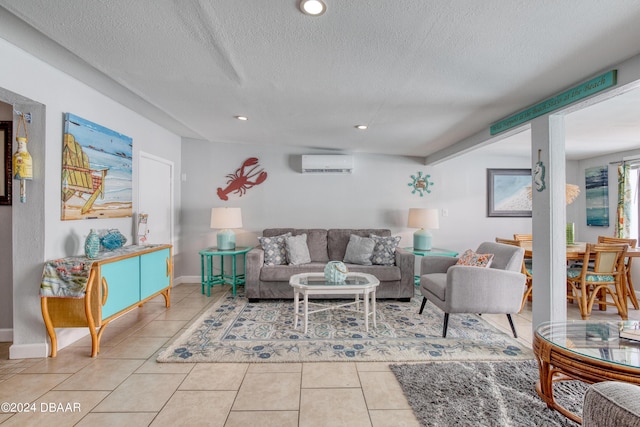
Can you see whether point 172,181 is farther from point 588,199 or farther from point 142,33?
point 588,199

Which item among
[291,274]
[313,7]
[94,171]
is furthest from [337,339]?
[94,171]

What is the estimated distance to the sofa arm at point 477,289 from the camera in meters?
2.66

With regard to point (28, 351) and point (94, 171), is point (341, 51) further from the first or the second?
point (28, 351)

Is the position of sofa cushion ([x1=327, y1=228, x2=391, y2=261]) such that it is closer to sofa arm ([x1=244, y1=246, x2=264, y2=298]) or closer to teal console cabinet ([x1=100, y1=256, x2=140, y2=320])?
sofa arm ([x1=244, y1=246, x2=264, y2=298])

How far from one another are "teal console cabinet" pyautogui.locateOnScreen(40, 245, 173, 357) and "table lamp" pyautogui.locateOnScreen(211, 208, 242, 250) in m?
1.27

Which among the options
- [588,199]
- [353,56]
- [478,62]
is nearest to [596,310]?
[588,199]

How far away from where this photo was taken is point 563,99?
228cm

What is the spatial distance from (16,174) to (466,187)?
5.41m

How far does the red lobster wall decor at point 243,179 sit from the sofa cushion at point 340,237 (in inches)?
55.3

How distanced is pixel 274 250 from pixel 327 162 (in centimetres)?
160

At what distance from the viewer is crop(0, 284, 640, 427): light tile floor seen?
65.4 inches

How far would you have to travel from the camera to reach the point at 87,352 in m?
2.43

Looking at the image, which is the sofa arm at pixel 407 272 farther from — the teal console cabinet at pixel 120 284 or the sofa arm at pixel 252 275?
the teal console cabinet at pixel 120 284

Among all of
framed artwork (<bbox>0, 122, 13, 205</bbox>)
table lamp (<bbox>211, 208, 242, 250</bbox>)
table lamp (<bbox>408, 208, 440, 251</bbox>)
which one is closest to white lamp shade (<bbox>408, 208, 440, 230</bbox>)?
table lamp (<bbox>408, 208, 440, 251</bbox>)
